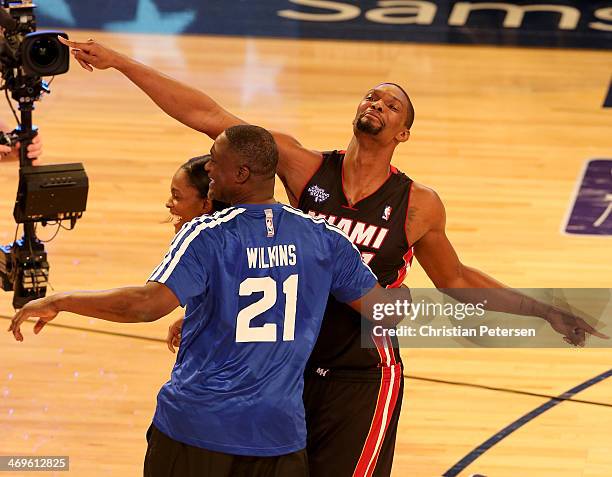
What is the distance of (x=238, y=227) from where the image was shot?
3.70m

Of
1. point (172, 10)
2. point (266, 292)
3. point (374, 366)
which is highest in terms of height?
point (266, 292)

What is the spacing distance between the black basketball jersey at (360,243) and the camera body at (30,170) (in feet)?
4.26

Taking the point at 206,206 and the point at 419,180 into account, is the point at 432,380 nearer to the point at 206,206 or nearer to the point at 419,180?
the point at 206,206


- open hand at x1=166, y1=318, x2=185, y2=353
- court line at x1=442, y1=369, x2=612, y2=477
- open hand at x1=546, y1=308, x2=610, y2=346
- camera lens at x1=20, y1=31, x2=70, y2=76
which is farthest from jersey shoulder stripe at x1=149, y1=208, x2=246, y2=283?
court line at x1=442, y1=369, x2=612, y2=477

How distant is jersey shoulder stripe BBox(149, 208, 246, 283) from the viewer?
3562 mm

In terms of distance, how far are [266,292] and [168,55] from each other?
29.9 ft

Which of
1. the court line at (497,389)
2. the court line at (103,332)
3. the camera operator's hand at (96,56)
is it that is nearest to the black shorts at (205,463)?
the camera operator's hand at (96,56)

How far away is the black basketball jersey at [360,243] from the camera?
4.37 meters

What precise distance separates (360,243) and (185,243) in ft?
3.10

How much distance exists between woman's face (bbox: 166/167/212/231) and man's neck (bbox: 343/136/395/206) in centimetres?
52

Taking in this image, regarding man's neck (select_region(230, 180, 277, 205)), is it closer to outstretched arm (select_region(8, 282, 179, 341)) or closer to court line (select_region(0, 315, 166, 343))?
outstretched arm (select_region(8, 282, 179, 341))

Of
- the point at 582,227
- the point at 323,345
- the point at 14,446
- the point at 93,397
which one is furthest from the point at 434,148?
the point at 323,345

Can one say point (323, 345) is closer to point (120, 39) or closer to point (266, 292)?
point (266, 292)

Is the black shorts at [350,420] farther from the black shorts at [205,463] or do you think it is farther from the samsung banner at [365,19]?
the samsung banner at [365,19]
